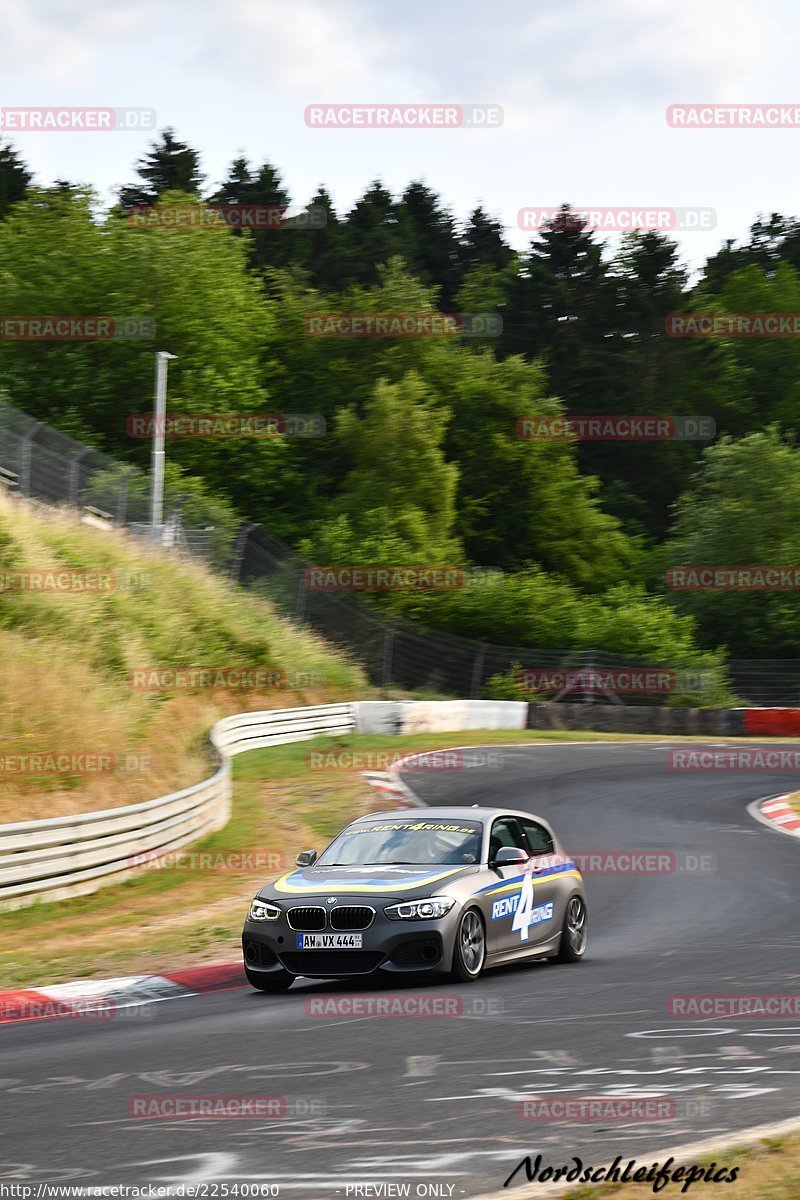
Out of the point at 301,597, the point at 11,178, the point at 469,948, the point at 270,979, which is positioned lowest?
the point at 270,979

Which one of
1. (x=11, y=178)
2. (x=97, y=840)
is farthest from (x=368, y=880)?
(x=11, y=178)

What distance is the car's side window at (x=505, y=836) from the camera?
37.0 ft

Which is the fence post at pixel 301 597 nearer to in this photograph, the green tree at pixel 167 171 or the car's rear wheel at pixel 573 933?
the car's rear wheel at pixel 573 933

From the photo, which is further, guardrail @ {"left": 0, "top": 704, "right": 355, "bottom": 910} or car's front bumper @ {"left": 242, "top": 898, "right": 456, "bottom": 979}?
guardrail @ {"left": 0, "top": 704, "right": 355, "bottom": 910}

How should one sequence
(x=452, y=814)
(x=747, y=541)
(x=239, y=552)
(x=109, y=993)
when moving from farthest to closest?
(x=747, y=541)
(x=239, y=552)
(x=452, y=814)
(x=109, y=993)

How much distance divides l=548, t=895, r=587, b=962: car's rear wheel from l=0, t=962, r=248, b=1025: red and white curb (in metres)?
2.50

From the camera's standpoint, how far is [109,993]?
1043 cm

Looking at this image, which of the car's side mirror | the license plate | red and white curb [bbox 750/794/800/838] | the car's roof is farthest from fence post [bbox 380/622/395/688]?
A: the license plate

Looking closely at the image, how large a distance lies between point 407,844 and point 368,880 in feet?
2.89

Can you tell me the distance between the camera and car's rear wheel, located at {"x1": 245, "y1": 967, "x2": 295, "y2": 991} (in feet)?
33.6

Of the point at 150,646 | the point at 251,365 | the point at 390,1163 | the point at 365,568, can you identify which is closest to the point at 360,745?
the point at 150,646

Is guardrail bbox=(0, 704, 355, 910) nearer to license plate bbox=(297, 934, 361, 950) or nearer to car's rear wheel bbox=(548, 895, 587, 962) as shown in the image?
license plate bbox=(297, 934, 361, 950)

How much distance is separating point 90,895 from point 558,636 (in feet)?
104

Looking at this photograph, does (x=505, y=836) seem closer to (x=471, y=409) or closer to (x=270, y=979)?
(x=270, y=979)
